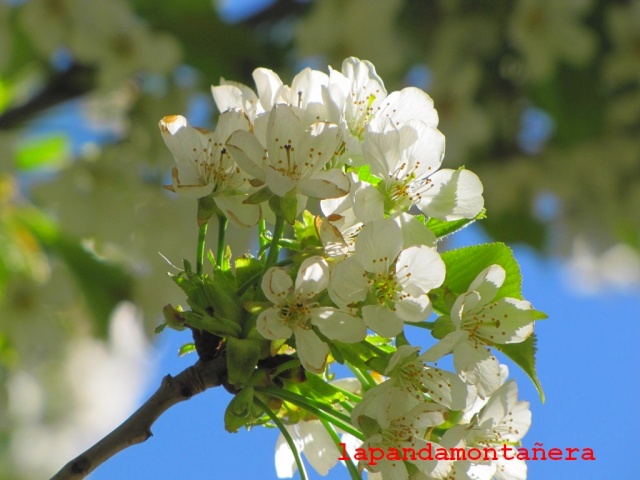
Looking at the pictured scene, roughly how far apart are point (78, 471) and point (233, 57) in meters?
1.43

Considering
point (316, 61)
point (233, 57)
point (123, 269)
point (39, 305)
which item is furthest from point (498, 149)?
point (39, 305)

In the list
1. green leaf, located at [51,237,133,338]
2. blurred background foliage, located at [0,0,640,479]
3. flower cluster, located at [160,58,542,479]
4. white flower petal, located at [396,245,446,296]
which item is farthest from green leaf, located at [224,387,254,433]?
green leaf, located at [51,237,133,338]

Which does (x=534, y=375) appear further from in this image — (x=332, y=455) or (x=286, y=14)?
(x=286, y=14)

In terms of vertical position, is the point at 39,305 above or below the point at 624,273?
below

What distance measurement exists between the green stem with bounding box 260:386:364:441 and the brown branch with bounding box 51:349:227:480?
31mm

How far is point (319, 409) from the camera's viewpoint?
532 millimetres

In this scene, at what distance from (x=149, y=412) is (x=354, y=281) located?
0.43 ft

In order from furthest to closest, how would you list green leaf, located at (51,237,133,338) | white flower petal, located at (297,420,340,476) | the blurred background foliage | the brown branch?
green leaf, located at (51,237,133,338), the blurred background foliage, white flower petal, located at (297,420,340,476), the brown branch

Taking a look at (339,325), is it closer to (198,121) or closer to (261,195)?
(261,195)

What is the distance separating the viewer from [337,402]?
1.81 ft

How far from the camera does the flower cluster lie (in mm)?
497

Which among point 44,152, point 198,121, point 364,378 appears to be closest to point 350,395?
point 364,378

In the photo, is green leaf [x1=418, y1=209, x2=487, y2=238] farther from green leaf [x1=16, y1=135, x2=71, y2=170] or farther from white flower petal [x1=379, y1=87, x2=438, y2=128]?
green leaf [x1=16, y1=135, x2=71, y2=170]

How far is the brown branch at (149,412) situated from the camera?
1.57ft
